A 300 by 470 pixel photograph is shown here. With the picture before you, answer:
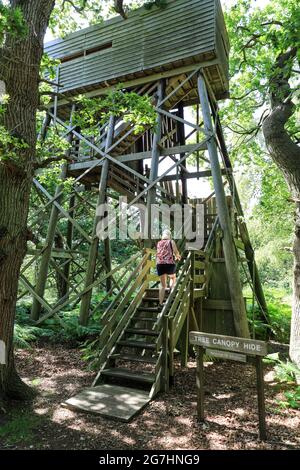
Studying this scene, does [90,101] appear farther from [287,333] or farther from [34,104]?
[287,333]

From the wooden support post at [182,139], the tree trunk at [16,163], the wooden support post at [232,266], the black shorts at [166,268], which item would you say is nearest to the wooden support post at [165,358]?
the black shorts at [166,268]

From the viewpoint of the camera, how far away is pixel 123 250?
16.7m

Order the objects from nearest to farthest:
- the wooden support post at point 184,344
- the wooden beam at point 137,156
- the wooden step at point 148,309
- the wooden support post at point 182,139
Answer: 1. the wooden step at point 148,309
2. the wooden support post at point 184,344
3. the wooden beam at point 137,156
4. the wooden support post at point 182,139

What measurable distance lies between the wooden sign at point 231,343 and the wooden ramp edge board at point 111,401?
1374mm

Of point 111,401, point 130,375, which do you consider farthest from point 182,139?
point 111,401

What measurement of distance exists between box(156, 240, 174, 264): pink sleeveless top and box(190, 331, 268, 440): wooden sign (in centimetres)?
252

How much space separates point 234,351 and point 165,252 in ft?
10.0

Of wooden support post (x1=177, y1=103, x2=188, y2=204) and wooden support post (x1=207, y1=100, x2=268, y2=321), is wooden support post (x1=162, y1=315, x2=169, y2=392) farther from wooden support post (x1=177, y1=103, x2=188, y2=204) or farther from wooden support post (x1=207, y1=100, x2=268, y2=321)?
wooden support post (x1=177, y1=103, x2=188, y2=204)

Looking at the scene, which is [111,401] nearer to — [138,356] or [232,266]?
[138,356]

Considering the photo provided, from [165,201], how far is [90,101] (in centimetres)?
645

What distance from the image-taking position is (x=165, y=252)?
7.13m

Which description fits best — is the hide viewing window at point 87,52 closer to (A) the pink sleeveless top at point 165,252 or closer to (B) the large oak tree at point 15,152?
(B) the large oak tree at point 15,152

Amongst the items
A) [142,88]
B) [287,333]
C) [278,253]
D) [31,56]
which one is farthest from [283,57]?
[278,253]

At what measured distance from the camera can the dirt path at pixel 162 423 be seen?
3910 millimetres
